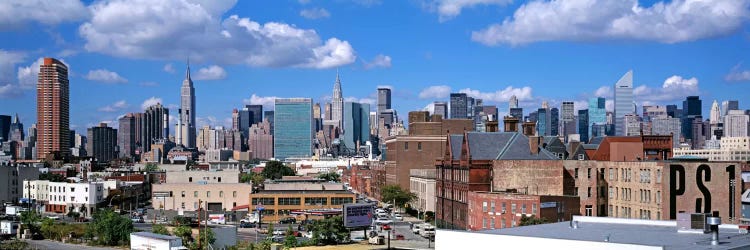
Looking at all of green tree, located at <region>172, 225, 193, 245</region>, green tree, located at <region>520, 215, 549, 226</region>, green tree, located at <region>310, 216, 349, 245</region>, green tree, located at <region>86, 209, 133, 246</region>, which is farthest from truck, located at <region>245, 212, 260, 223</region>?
green tree, located at <region>520, 215, 549, 226</region>

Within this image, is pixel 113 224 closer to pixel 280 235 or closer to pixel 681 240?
pixel 280 235

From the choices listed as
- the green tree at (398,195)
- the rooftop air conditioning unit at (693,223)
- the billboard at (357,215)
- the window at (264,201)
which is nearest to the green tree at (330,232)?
the billboard at (357,215)

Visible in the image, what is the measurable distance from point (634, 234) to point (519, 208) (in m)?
34.2

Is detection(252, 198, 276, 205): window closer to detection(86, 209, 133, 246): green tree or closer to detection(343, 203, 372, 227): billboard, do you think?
detection(343, 203, 372, 227): billboard

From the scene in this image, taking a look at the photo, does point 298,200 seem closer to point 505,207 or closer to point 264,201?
point 264,201

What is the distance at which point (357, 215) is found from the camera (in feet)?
266

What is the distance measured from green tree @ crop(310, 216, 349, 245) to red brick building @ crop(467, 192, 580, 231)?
40.6ft

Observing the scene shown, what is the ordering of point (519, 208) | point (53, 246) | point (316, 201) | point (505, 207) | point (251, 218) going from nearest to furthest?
point (519, 208) < point (505, 207) < point (53, 246) < point (251, 218) < point (316, 201)

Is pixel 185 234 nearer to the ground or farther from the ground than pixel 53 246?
farther from the ground

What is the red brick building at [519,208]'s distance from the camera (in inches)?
2749

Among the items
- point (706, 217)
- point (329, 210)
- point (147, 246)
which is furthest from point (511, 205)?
point (329, 210)

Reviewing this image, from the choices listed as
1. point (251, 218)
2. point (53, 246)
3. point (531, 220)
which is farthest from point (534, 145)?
point (53, 246)

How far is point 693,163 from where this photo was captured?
70.9 meters

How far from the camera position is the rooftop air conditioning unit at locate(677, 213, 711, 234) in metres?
36.0
